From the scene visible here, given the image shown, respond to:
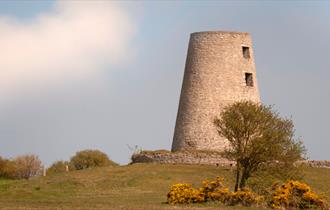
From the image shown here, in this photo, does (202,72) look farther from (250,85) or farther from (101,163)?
(101,163)

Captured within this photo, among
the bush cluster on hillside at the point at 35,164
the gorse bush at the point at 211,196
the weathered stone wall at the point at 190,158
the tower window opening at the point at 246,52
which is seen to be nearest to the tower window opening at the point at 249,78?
the tower window opening at the point at 246,52

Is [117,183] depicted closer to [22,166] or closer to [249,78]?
[249,78]

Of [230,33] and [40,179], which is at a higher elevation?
[230,33]

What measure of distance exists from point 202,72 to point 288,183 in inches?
752

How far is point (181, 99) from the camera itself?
146 feet

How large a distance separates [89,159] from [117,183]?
22.2 meters

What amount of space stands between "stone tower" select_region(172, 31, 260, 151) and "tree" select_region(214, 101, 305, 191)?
608 inches

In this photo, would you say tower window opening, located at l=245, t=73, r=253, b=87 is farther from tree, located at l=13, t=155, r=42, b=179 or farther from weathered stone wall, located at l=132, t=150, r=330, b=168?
tree, located at l=13, t=155, r=42, b=179

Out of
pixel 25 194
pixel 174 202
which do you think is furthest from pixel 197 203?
pixel 25 194

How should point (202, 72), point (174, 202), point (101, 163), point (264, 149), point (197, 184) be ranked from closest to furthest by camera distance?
point (174, 202) < point (264, 149) < point (197, 184) < point (202, 72) < point (101, 163)

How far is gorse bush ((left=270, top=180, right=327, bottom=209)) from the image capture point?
79.8ft

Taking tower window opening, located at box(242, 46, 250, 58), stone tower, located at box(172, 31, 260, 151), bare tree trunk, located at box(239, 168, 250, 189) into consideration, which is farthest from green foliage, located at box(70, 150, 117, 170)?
bare tree trunk, located at box(239, 168, 250, 189)

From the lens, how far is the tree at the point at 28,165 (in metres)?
51.4

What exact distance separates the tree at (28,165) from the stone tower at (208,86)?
488 inches
